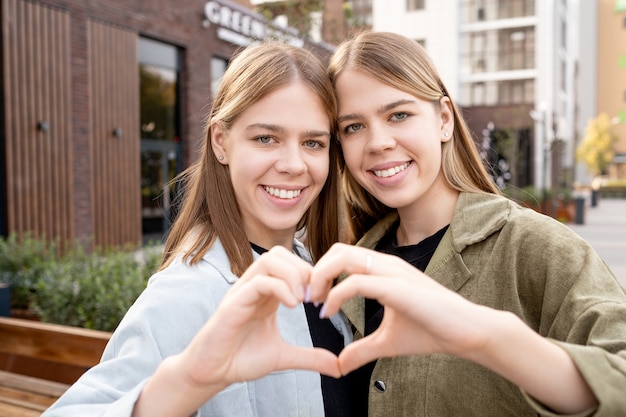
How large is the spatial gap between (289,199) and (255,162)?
0.17 m

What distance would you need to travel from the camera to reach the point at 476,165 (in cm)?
216

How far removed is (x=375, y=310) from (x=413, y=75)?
819 millimetres

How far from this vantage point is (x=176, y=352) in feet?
4.83

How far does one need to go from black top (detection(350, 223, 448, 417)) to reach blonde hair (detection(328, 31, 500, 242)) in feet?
0.76

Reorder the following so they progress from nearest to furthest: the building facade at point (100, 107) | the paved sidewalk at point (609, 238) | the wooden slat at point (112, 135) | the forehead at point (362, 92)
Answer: the forehead at point (362, 92)
the building facade at point (100, 107)
the paved sidewalk at point (609, 238)
the wooden slat at point (112, 135)

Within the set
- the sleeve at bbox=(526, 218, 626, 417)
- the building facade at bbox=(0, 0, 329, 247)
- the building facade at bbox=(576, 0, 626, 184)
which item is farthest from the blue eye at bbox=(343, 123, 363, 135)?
the building facade at bbox=(576, 0, 626, 184)

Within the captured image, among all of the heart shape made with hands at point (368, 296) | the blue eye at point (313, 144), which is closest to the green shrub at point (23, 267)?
the blue eye at point (313, 144)

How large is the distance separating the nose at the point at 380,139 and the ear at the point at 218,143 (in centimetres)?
49

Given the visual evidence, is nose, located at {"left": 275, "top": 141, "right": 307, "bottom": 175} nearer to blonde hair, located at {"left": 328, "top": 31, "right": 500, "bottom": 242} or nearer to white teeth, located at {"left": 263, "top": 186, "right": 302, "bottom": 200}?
white teeth, located at {"left": 263, "top": 186, "right": 302, "bottom": 200}

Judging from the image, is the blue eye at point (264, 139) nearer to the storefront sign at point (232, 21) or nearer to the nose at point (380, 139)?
the nose at point (380, 139)

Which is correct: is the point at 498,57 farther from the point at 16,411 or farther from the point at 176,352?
the point at 176,352

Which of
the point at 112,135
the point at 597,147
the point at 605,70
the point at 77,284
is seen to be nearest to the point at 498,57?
the point at 597,147

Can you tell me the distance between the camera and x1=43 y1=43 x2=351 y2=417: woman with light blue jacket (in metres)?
1.33

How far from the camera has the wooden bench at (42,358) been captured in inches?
123
